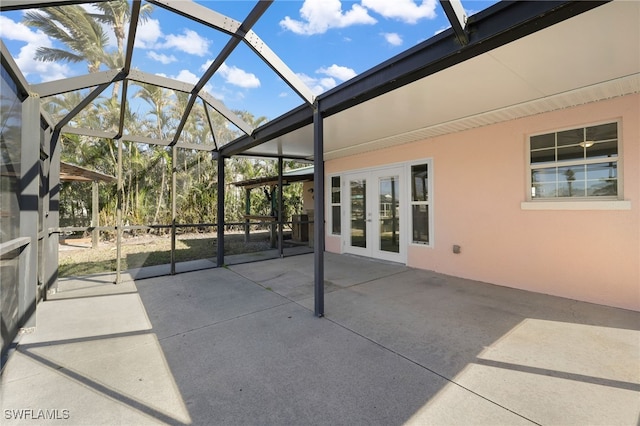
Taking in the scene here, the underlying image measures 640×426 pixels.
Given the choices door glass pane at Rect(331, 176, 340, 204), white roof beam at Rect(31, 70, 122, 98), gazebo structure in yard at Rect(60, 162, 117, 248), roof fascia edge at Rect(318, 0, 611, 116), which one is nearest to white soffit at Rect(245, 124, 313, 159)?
door glass pane at Rect(331, 176, 340, 204)

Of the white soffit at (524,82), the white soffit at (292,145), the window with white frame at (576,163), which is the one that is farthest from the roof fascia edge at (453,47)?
A: the window with white frame at (576,163)

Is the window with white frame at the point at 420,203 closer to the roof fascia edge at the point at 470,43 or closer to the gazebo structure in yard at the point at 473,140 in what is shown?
the gazebo structure in yard at the point at 473,140

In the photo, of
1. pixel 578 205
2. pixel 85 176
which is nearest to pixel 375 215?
pixel 578 205

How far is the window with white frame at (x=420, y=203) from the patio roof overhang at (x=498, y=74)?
37.5 inches

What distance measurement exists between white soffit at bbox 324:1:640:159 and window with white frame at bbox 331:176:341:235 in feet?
9.02

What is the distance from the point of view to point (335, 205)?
780 centimetres

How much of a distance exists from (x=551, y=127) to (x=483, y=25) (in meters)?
2.98

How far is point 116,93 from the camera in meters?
11.5

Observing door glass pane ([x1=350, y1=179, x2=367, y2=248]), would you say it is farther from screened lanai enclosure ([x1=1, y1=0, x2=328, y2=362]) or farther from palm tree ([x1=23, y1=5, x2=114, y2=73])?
palm tree ([x1=23, y1=5, x2=114, y2=73])

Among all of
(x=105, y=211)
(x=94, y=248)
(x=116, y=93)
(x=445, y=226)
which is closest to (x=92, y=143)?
(x=116, y=93)

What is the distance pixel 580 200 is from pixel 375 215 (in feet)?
11.9

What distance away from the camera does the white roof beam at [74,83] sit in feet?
10.7

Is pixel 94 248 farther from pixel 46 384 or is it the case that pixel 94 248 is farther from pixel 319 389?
pixel 319 389

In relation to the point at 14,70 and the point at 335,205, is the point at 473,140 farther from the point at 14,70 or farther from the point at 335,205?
the point at 14,70
